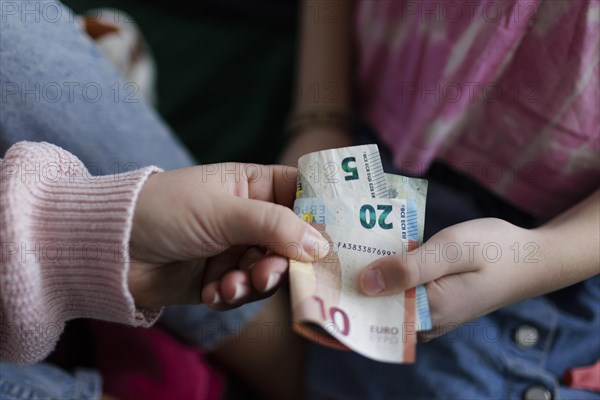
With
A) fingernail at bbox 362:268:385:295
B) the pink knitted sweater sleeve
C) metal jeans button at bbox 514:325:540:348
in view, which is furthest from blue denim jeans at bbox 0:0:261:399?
metal jeans button at bbox 514:325:540:348

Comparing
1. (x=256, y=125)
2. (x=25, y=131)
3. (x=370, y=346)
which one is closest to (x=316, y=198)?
(x=370, y=346)

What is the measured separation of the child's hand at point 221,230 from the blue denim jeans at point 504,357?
212 millimetres

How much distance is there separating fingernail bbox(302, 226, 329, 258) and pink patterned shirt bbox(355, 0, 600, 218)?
0.90 feet

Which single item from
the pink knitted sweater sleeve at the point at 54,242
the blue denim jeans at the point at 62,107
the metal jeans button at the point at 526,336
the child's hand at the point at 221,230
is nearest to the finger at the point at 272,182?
the child's hand at the point at 221,230

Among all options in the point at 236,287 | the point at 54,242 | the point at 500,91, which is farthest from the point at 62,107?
the point at 500,91

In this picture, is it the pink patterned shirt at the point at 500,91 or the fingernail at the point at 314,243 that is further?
the pink patterned shirt at the point at 500,91

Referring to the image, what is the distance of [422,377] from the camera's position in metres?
0.65

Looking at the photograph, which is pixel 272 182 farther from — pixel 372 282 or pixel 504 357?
pixel 504 357

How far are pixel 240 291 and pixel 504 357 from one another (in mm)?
359

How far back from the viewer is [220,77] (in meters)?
1.08

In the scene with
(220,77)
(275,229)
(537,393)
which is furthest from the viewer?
(220,77)

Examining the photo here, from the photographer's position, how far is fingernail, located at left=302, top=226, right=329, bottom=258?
474mm

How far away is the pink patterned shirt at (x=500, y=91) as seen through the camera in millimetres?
581

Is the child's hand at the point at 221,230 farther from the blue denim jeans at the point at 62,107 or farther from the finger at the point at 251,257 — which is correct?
the blue denim jeans at the point at 62,107
